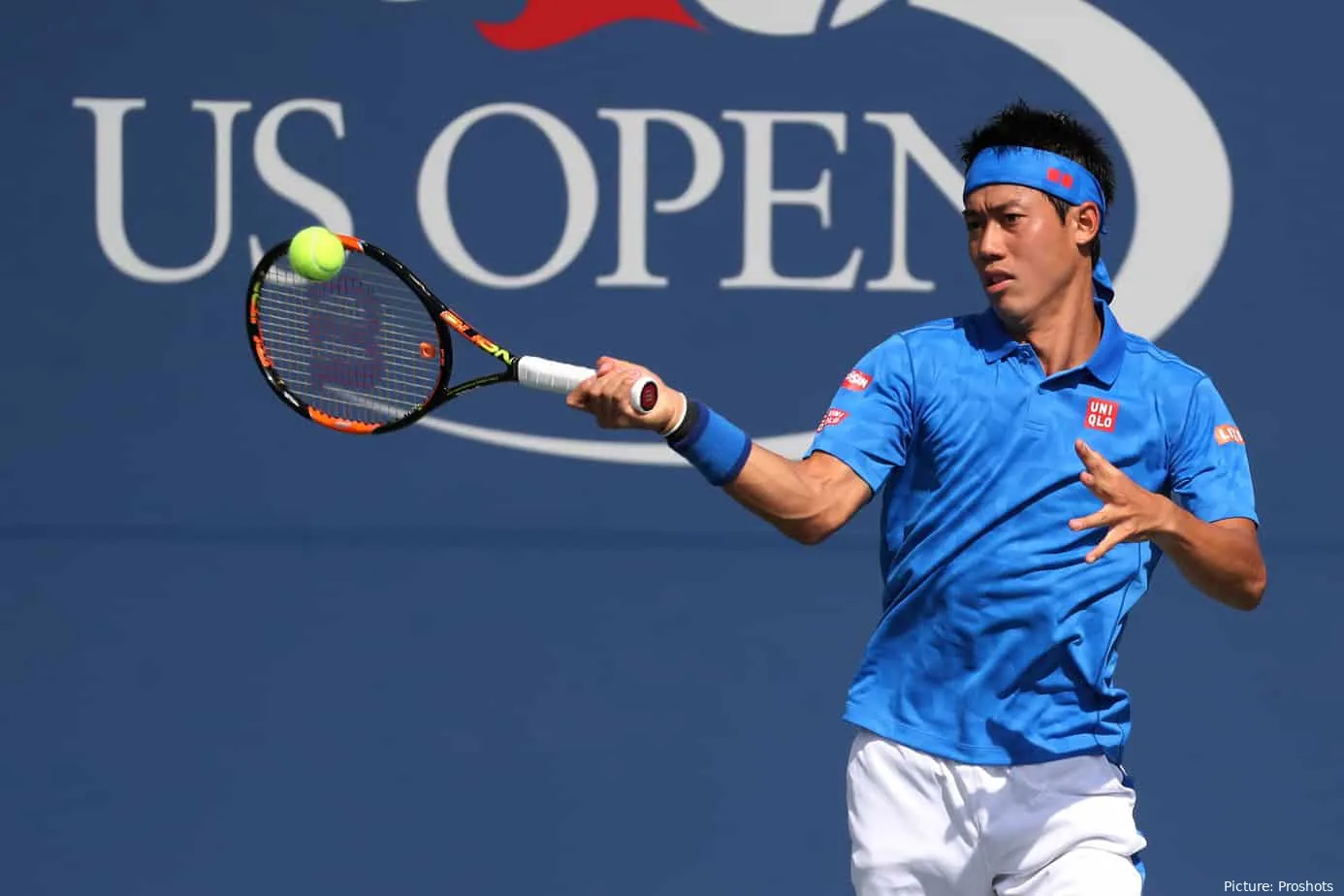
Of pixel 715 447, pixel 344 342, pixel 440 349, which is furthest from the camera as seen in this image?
pixel 344 342

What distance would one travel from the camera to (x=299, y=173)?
405 centimetres

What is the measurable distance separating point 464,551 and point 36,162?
1218 millimetres

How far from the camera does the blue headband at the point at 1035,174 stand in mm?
2703

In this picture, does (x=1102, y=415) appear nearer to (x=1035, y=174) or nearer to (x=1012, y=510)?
(x=1012, y=510)

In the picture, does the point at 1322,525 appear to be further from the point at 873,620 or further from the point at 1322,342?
the point at 873,620

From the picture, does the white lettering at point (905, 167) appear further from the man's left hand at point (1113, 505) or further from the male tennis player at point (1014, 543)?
the man's left hand at point (1113, 505)

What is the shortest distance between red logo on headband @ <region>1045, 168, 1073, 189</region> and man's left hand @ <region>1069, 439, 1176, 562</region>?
0.50m

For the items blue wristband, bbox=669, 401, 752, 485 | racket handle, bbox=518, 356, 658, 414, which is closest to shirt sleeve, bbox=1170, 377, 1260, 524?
blue wristband, bbox=669, 401, 752, 485

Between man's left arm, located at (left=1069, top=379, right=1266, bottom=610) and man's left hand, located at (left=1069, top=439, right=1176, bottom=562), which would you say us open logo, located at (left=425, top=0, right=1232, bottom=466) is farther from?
man's left hand, located at (left=1069, top=439, right=1176, bottom=562)

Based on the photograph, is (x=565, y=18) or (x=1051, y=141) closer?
(x=1051, y=141)

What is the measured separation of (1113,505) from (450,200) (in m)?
2.11

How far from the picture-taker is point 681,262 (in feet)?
13.4

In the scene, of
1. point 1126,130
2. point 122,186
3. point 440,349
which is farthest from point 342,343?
point 1126,130

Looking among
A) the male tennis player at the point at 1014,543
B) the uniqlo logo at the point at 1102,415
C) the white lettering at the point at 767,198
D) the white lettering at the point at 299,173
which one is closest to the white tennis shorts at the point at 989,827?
the male tennis player at the point at 1014,543
